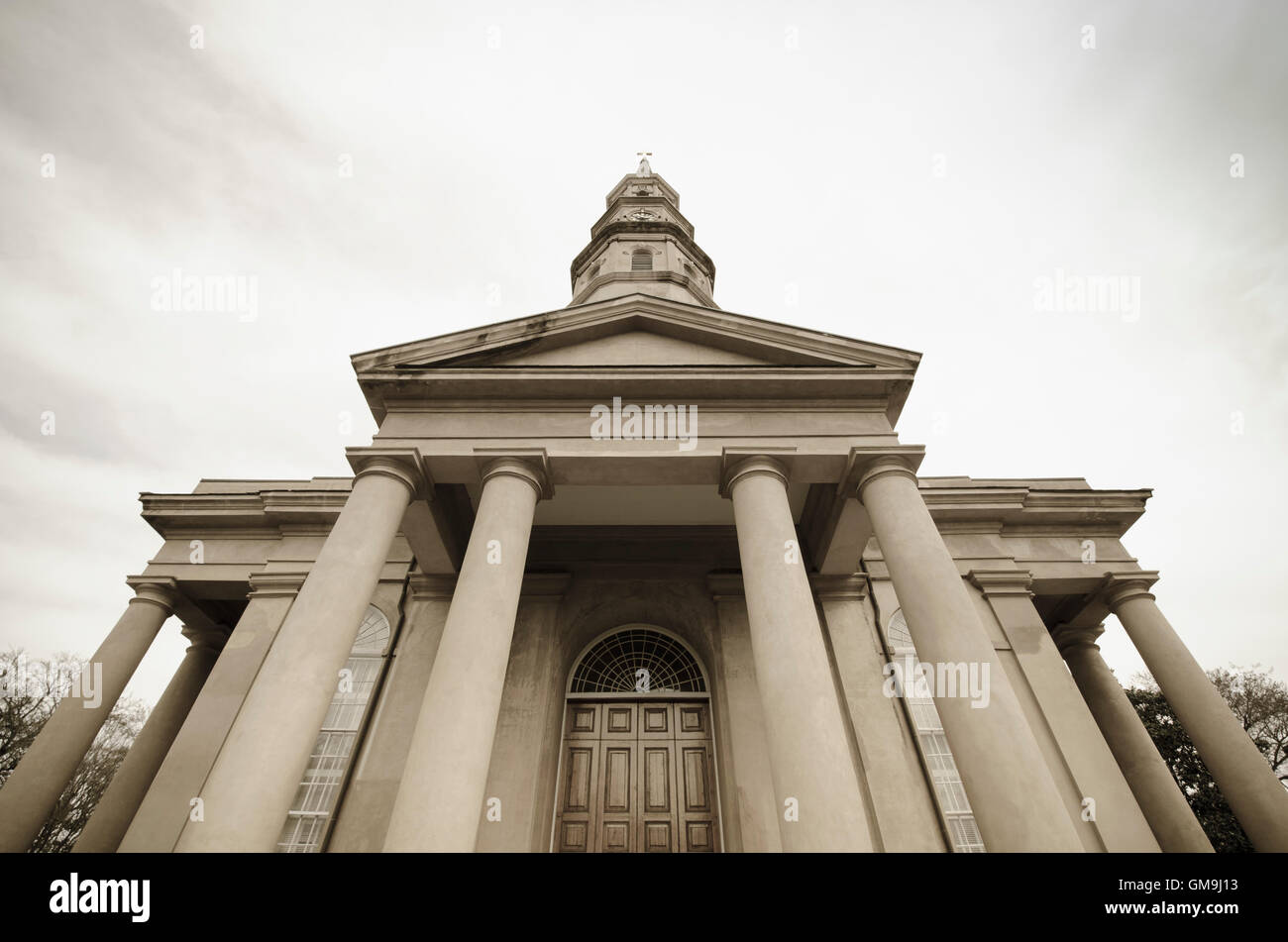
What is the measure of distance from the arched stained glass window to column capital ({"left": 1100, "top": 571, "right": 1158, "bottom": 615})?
8.64 metres

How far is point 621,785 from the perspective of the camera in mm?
10805

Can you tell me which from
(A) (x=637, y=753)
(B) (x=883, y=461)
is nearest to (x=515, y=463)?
(B) (x=883, y=461)

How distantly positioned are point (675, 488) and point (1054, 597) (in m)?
9.25

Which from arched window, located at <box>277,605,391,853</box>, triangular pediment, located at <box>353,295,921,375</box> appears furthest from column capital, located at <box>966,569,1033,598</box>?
arched window, located at <box>277,605,391,853</box>

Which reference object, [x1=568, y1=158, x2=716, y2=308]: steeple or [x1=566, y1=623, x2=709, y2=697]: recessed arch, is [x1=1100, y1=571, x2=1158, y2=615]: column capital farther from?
[x1=568, y1=158, x2=716, y2=308]: steeple

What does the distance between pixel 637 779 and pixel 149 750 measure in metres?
9.99

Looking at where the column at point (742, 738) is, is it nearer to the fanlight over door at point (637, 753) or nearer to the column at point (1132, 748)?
the fanlight over door at point (637, 753)

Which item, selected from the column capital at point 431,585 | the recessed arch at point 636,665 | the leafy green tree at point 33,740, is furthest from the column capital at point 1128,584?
the leafy green tree at point 33,740

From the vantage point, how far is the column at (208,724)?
385 inches

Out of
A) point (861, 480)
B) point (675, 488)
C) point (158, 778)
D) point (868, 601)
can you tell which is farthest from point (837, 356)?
point (158, 778)

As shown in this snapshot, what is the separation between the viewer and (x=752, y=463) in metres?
9.32

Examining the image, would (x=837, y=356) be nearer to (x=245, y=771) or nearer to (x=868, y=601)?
(x=868, y=601)

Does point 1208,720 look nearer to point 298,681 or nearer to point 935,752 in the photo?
point 935,752
